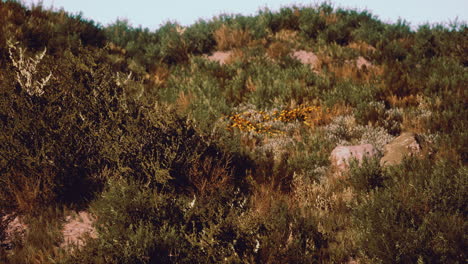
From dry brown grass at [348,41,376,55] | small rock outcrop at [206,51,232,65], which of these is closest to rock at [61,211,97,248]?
small rock outcrop at [206,51,232,65]

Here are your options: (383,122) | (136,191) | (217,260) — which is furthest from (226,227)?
(383,122)

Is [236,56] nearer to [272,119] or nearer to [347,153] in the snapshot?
[272,119]

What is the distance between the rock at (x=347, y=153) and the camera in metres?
5.77

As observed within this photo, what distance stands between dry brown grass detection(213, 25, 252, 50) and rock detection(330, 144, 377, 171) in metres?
7.49

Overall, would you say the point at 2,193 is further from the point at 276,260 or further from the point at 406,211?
the point at 406,211

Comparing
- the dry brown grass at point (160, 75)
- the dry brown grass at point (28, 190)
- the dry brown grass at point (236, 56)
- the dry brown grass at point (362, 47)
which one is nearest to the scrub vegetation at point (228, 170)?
the dry brown grass at point (28, 190)

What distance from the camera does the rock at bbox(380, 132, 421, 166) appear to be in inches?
224

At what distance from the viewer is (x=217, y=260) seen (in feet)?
11.7

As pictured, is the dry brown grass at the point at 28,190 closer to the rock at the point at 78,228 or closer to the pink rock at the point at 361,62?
the rock at the point at 78,228

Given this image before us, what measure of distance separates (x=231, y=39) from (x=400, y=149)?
814cm

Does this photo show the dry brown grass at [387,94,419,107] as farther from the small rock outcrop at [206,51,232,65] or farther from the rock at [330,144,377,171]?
the small rock outcrop at [206,51,232,65]

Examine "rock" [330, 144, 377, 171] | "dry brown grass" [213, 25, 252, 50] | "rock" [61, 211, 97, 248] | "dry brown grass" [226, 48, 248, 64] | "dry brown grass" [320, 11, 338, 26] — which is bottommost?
"rock" [61, 211, 97, 248]

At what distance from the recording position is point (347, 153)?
5.93m

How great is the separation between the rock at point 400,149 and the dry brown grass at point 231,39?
7508 millimetres
